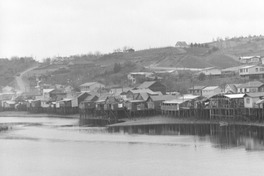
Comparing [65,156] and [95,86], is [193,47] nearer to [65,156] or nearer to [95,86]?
[95,86]

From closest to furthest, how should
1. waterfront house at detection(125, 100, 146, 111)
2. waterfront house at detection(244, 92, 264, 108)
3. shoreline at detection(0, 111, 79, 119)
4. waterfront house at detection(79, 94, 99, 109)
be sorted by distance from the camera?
waterfront house at detection(244, 92, 264, 108) → waterfront house at detection(125, 100, 146, 111) → waterfront house at detection(79, 94, 99, 109) → shoreline at detection(0, 111, 79, 119)

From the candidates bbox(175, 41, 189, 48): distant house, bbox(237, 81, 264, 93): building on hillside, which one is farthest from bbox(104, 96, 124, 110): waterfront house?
bbox(175, 41, 189, 48): distant house

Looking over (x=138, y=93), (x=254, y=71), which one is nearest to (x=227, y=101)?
(x=138, y=93)

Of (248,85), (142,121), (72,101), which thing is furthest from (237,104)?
(72,101)

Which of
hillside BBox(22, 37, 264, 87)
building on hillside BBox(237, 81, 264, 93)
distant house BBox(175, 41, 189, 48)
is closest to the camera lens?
building on hillside BBox(237, 81, 264, 93)

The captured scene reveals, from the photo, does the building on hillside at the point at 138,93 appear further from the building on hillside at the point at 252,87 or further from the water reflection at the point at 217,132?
the building on hillside at the point at 252,87

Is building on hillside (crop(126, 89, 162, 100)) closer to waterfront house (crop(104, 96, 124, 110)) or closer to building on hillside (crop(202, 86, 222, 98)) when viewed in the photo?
waterfront house (crop(104, 96, 124, 110))

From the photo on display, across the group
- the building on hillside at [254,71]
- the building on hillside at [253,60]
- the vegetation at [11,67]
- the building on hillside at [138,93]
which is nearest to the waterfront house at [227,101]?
the building on hillside at [138,93]

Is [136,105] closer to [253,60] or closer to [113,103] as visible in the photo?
[113,103]
